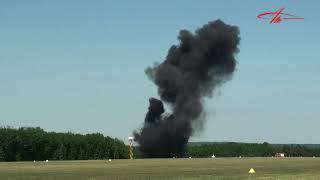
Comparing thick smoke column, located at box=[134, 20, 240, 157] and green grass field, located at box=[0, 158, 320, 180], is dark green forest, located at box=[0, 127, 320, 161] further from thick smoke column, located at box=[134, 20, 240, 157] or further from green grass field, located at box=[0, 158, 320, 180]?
green grass field, located at box=[0, 158, 320, 180]

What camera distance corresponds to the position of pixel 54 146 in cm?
15425

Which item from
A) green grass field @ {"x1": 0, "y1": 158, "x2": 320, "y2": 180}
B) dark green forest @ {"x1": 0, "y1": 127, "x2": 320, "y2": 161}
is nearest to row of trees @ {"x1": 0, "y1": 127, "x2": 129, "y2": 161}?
dark green forest @ {"x1": 0, "y1": 127, "x2": 320, "y2": 161}

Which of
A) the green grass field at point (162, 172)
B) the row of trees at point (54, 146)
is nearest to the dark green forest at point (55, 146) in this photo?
the row of trees at point (54, 146)

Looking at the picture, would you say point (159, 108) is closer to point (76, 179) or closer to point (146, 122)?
point (146, 122)

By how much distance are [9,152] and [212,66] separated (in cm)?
4773

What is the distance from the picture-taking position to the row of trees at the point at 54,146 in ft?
477

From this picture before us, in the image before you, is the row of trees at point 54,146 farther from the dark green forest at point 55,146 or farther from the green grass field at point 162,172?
the green grass field at point 162,172

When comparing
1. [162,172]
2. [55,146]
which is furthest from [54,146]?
[162,172]

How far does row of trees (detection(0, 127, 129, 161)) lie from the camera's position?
146 meters

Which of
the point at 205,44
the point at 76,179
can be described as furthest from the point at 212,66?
the point at 76,179

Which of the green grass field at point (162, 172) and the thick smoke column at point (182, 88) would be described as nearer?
the green grass field at point (162, 172)

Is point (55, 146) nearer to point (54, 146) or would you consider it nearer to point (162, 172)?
point (54, 146)

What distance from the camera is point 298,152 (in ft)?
640

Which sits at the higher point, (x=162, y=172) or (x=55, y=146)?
(x=55, y=146)
